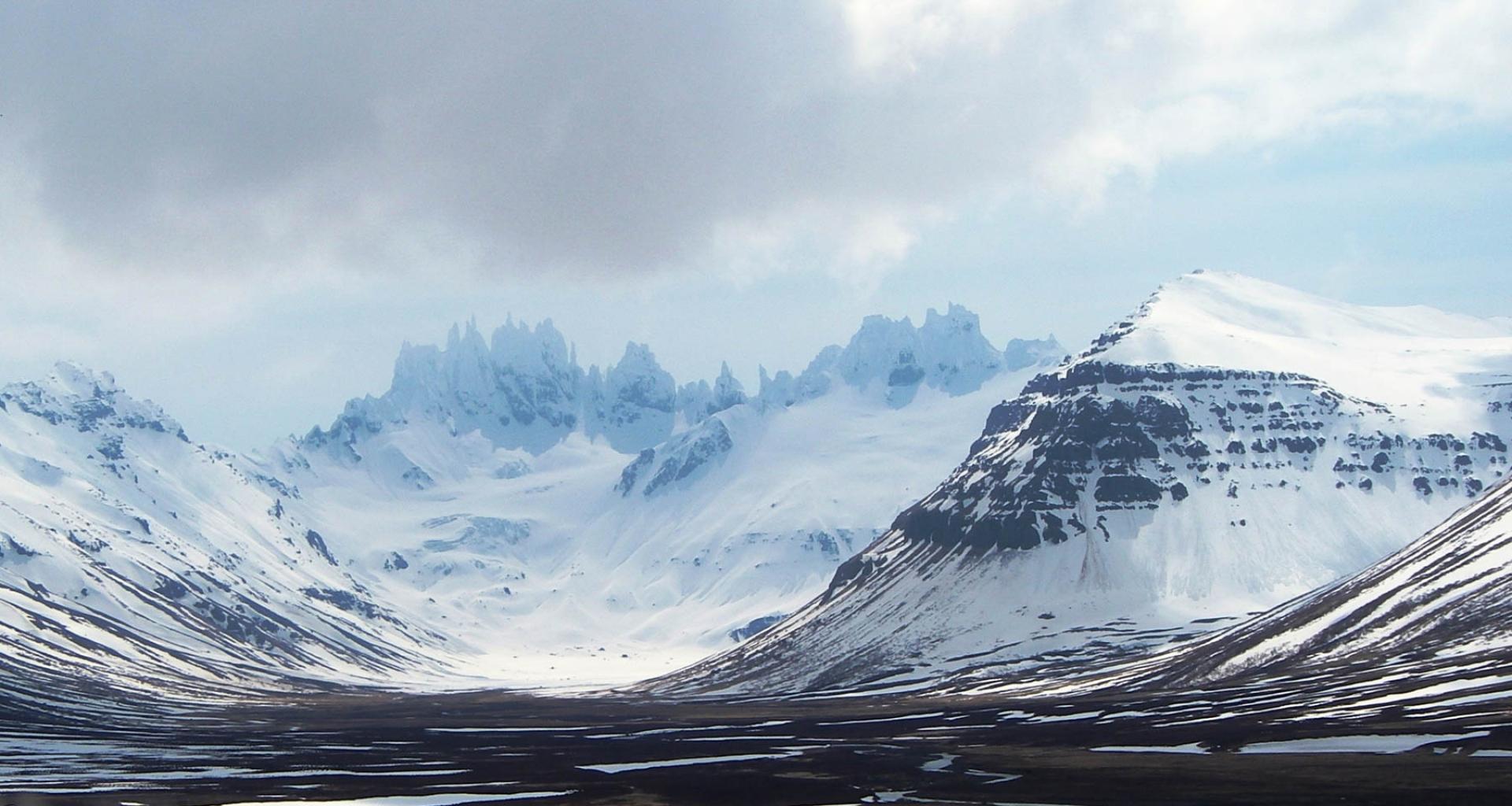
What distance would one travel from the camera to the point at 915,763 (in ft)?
630

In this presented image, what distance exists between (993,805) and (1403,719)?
6674 cm

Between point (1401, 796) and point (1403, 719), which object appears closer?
point (1401, 796)

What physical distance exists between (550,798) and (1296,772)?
219 feet

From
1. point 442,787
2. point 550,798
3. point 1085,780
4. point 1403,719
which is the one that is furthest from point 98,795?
point 1403,719

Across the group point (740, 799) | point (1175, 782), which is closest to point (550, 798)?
point (740, 799)

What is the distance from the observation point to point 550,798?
544 feet

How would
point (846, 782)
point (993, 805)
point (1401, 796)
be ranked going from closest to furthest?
point (1401, 796) → point (993, 805) → point (846, 782)

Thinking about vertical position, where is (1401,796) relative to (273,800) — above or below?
below

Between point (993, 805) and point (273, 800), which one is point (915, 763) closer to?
point (993, 805)

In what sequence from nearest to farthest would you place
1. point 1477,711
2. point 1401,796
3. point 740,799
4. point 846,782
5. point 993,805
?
point 1401,796, point 993,805, point 740,799, point 846,782, point 1477,711

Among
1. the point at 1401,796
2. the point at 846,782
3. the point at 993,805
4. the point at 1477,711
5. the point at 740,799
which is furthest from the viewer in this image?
the point at 1477,711

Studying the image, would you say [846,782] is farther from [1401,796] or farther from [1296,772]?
[1401,796]

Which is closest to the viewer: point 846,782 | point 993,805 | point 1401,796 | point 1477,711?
point 1401,796

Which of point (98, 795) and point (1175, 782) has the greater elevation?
point (98, 795)
